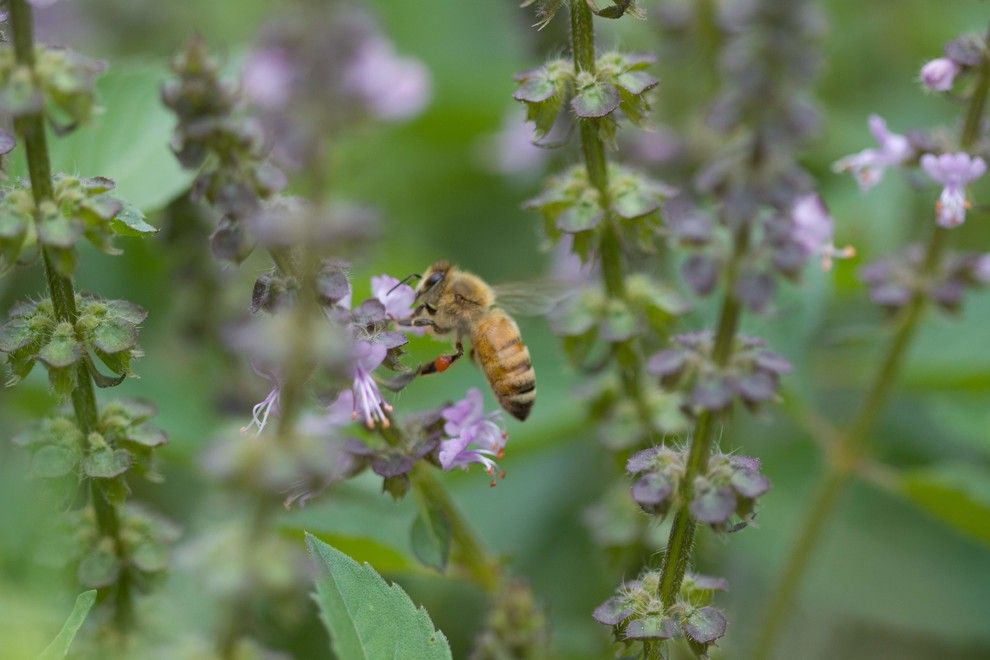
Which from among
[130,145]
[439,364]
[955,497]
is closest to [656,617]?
[439,364]

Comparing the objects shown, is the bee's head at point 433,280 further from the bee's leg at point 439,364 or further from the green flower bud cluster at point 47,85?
the green flower bud cluster at point 47,85

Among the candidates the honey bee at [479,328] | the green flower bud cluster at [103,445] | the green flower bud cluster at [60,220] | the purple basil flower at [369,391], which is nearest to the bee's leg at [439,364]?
the honey bee at [479,328]

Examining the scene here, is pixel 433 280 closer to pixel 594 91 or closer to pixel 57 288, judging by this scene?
pixel 594 91

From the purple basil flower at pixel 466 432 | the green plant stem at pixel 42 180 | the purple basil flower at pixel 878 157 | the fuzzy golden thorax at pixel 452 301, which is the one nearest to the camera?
the green plant stem at pixel 42 180

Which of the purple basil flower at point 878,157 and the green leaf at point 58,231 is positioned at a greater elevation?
the green leaf at point 58,231

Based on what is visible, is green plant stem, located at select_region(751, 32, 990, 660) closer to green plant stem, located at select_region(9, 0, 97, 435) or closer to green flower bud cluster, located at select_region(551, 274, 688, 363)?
green flower bud cluster, located at select_region(551, 274, 688, 363)

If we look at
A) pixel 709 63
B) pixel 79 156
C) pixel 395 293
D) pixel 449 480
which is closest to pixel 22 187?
pixel 395 293
